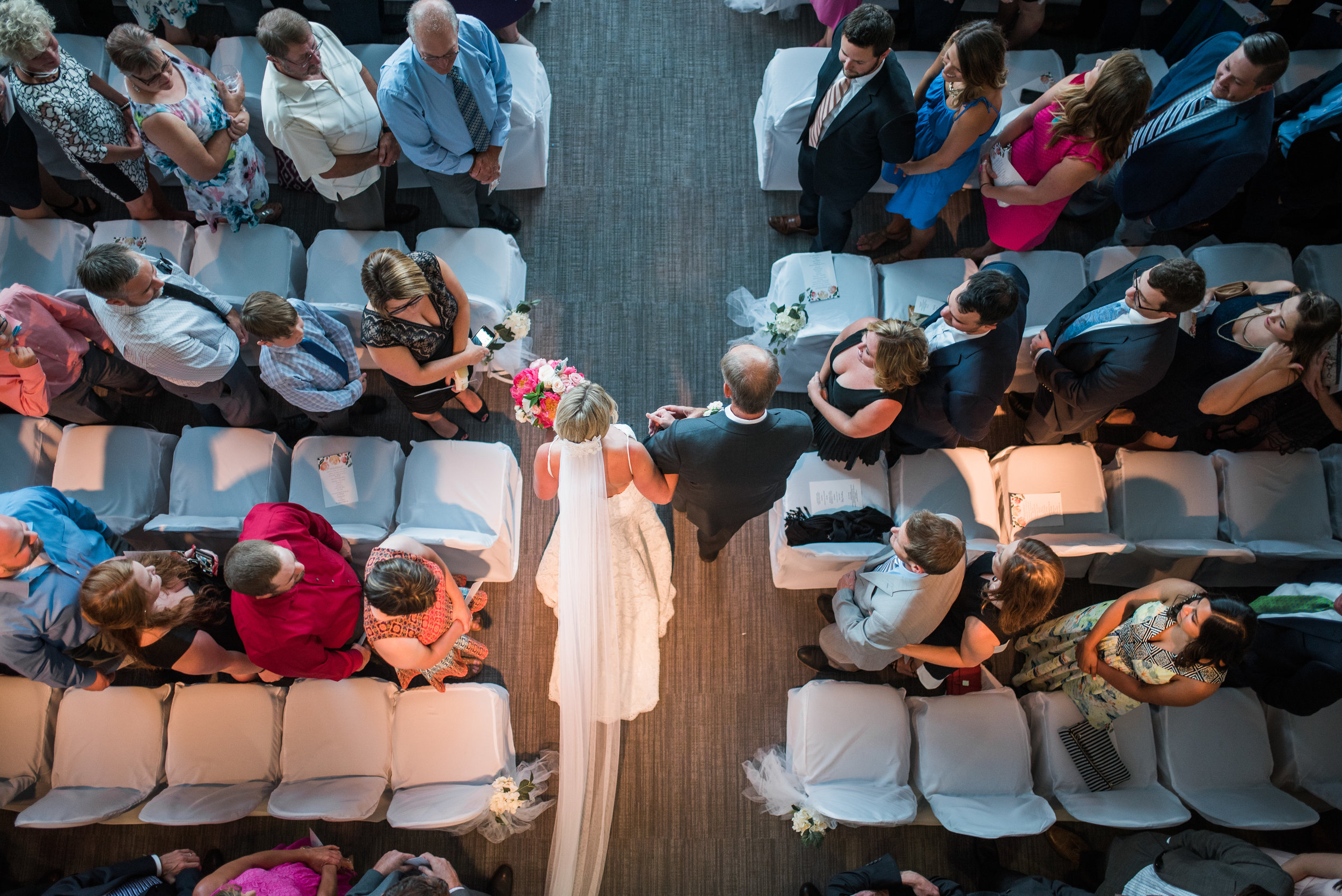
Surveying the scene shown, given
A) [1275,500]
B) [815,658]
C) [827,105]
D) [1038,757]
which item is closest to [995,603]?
[1038,757]

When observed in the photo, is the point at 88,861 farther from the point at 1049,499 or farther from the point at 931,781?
the point at 1049,499

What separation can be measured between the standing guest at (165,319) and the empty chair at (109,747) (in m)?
1.43

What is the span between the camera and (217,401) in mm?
3721

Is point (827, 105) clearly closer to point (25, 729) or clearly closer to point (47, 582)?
point (47, 582)

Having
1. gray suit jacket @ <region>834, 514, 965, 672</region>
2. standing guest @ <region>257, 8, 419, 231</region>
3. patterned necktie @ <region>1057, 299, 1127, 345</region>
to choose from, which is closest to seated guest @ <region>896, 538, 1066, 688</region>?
gray suit jacket @ <region>834, 514, 965, 672</region>

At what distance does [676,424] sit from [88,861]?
3.62 metres

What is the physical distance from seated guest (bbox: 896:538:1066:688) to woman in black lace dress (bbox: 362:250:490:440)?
235 cm

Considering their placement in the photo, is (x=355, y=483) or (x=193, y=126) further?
(x=355, y=483)

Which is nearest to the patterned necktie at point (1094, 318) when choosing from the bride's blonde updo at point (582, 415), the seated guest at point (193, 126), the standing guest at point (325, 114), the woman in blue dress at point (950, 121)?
the woman in blue dress at point (950, 121)

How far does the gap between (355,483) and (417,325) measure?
92 cm

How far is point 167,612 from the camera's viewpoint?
113 inches

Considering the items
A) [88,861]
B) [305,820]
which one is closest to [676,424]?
[305,820]

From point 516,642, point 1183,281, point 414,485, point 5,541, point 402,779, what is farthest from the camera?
point 516,642

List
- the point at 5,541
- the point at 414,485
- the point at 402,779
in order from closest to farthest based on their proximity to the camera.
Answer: the point at 5,541, the point at 402,779, the point at 414,485
